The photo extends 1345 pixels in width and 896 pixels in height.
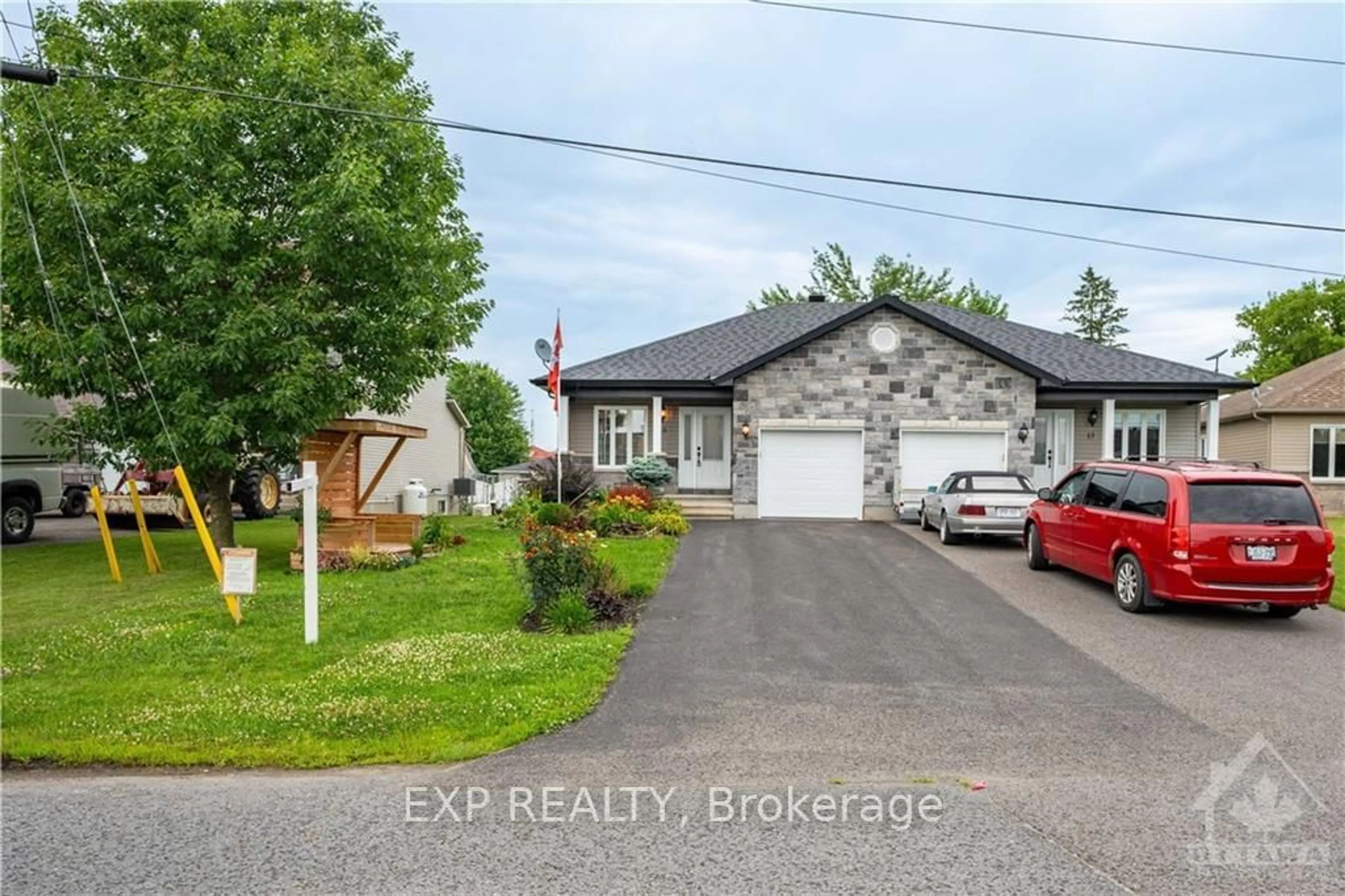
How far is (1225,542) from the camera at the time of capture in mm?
8555

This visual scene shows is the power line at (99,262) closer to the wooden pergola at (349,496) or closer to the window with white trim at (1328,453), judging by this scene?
the wooden pergola at (349,496)

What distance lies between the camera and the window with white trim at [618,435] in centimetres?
2106

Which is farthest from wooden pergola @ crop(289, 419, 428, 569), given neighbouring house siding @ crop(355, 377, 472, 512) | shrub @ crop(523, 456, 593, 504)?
neighbouring house siding @ crop(355, 377, 472, 512)

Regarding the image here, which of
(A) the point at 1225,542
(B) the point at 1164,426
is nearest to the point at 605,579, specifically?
(A) the point at 1225,542

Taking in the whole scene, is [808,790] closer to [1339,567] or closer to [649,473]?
[1339,567]

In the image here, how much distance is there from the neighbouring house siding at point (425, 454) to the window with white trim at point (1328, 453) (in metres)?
26.8

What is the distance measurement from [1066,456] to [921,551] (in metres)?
9.32

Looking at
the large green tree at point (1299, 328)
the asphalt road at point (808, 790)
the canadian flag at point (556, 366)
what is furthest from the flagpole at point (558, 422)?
the large green tree at point (1299, 328)

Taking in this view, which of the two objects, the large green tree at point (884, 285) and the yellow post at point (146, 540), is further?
the large green tree at point (884, 285)

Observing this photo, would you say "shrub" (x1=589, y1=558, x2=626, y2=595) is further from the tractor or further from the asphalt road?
the tractor

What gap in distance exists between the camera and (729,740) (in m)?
5.37

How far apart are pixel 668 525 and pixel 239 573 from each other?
29.2ft

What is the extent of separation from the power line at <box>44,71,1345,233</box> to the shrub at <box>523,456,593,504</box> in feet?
25.3

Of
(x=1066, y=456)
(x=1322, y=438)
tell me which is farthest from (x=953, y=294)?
(x=1066, y=456)
